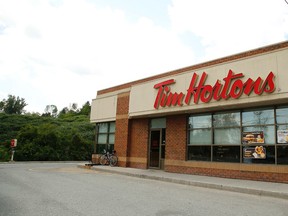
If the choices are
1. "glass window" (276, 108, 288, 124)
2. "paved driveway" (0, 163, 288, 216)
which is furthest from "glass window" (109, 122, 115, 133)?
"glass window" (276, 108, 288, 124)

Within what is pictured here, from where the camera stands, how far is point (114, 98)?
21.3 m

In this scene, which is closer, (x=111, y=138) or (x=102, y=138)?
(x=111, y=138)

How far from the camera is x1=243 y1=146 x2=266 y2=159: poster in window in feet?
41.4

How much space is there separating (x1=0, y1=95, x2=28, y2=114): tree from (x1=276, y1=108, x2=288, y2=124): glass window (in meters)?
71.7

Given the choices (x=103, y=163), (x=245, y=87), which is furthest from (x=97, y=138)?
(x=245, y=87)

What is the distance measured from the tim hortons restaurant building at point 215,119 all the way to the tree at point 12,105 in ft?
201

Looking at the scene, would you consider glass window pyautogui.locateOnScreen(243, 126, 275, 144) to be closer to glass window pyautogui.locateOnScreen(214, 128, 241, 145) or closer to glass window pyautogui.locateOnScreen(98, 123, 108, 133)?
glass window pyautogui.locateOnScreen(214, 128, 241, 145)

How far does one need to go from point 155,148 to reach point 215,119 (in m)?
5.02

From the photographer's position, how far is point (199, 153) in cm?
1515

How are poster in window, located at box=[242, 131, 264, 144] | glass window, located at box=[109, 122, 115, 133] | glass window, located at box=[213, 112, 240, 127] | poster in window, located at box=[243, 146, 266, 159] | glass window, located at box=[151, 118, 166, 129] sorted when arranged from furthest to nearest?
glass window, located at box=[109, 122, 115, 133], glass window, located at box=[151, 118, 166, 129], glass window, located at box=[213, 112, 240, 127], poster in window, located at box=[242, 131, 264, 144], poster in window, located at box=[243, 146, 266, 159]

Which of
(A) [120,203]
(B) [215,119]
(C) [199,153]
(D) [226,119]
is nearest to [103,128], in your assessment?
(C) [199,153]

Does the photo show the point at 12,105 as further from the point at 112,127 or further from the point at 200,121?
the point at 200,121

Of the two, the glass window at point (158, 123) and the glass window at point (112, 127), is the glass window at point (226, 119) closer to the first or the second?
the glass window at point (158, 123)

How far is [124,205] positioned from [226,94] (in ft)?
26.6
